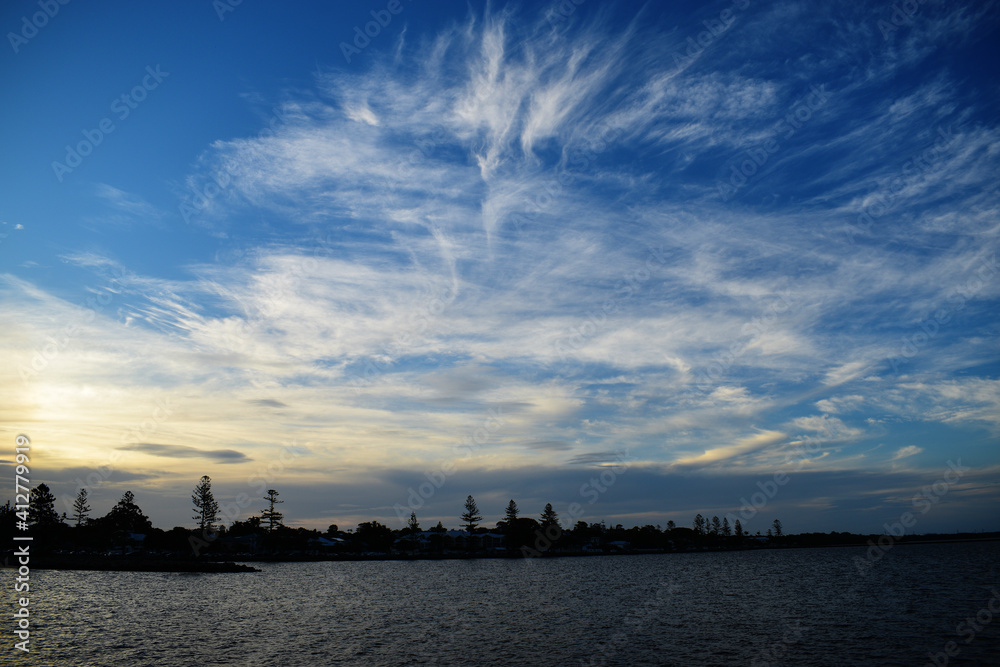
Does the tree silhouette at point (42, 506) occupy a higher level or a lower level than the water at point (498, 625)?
higher

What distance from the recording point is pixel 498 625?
169 ft

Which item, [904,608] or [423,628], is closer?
[423,628]

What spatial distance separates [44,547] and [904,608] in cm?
20010

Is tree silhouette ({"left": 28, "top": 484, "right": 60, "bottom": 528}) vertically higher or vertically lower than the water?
higher

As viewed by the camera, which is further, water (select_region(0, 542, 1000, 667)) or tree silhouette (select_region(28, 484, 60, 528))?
tree silhouette (select_region(28, 484, 60, 528))

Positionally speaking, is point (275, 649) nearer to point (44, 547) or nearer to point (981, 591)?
point (981, 591)

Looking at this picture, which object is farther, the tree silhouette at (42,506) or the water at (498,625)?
the tree silhouette at (42,506)

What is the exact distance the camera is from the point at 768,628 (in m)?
49.4

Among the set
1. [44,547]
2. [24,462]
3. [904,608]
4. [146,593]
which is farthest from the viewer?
[44,547]

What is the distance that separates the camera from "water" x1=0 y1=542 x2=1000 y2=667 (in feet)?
125

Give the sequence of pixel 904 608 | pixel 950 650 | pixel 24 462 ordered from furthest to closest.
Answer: pixel 904 608 < pixel 950 650 < pixel 24 462

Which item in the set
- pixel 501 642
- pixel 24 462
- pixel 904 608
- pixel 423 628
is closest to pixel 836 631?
pixel 904 608

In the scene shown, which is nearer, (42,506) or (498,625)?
(498,625)

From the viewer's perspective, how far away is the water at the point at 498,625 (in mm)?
38125
